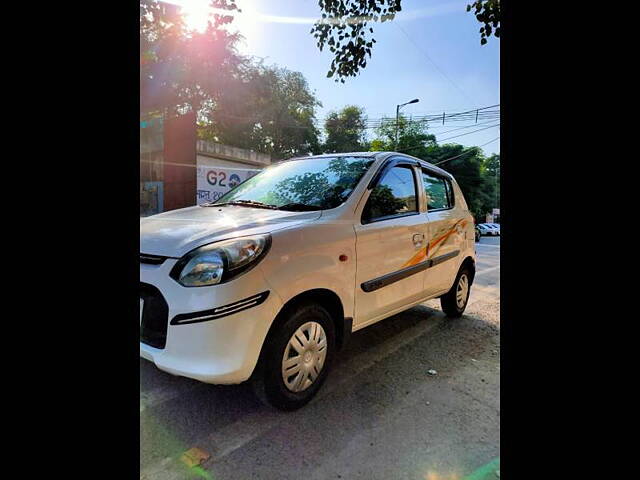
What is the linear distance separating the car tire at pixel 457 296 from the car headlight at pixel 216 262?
2708 mm

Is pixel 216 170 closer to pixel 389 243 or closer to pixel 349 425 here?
pixel 389 243

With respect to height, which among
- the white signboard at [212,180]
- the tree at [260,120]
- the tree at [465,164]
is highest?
the tree at [260,120]

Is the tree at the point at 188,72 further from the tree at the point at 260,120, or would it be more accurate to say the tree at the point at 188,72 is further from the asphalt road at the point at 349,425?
the asphalt road at the point at 349,425

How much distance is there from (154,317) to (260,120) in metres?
19.7

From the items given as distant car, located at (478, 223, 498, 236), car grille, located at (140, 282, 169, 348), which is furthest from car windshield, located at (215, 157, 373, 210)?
distant car, located at (478, 223, 498, 236)

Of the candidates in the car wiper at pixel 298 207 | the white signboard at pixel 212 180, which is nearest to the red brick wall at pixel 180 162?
the white signboard at pixel 212 180

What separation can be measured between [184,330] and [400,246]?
5.64 feet

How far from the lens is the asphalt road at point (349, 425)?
6.12ft

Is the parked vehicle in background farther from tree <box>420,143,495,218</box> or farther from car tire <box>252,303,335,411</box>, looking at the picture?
car tire <box>252,303,335,411</box>

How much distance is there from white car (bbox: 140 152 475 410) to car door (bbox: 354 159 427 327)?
11 millimetres
